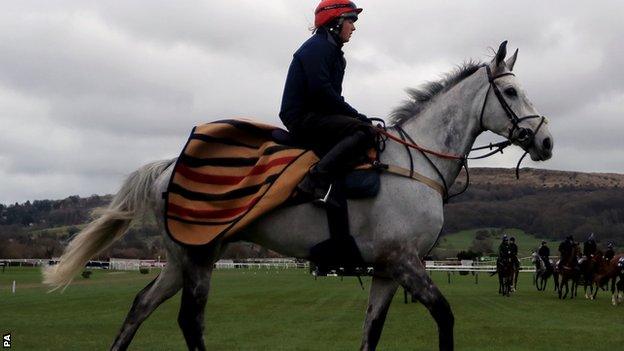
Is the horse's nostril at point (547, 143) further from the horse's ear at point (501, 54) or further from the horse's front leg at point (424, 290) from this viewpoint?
the horse's front leg at point (424, 290)

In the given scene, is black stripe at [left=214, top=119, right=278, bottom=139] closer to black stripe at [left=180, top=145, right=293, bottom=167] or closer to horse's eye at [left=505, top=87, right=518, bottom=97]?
black stripe at [left=180, top=145, right=293, bottom=167]

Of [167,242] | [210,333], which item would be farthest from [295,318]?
[167,242]

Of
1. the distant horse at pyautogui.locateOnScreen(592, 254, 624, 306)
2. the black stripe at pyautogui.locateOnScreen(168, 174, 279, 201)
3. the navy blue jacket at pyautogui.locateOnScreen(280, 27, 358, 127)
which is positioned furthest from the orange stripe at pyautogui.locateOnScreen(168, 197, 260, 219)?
the distant horse at pyautogui.locateOnScreen(592, 254, 624, 306)

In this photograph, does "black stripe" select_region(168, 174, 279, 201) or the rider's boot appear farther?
"black stripe" select_region(168, 174, 279, 201)

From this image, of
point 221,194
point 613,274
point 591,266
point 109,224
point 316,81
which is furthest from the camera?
point 591,266

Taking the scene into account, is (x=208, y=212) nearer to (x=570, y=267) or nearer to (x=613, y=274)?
(x=613, y=274)

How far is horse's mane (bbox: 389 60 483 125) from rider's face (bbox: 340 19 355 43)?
98 centimetres

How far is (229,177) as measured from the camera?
7.59 m

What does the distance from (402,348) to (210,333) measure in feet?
14.3

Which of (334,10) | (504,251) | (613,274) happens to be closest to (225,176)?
(334,10)

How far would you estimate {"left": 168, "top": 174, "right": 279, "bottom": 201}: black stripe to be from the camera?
24.0 ft

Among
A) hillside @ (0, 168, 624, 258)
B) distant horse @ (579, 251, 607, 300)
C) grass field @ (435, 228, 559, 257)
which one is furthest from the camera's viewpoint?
grass field @ (435, 228, 559, 257)

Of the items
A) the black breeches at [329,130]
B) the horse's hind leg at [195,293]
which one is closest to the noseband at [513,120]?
the black breeches at [329,130]

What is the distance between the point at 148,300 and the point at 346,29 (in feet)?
10.3
